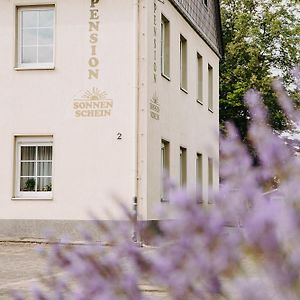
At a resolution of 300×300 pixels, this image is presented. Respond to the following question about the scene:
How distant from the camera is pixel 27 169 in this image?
19.7m

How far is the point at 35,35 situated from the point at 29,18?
43cm

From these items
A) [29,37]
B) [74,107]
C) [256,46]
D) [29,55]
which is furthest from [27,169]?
[256,46]

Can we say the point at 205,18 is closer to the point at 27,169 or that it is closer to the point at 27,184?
the point at 27,169

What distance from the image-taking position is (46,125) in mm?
19500

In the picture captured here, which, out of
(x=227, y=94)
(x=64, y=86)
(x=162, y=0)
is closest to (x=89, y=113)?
(x=64, y=86)

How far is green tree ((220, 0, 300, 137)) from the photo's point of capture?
43875 mm

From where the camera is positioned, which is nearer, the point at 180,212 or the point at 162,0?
the point at 180,212

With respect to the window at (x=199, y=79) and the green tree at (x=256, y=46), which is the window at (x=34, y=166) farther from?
the green tree at (x=256, y=46)

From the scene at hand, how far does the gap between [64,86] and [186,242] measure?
18326mm

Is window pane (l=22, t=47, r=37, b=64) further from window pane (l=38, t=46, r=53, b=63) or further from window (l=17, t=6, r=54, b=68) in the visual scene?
window pane (l=38, t=46, r=53, b=63)


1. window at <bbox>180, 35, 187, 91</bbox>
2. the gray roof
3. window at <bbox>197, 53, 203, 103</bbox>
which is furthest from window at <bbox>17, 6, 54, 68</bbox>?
window at <bbox>197, 53, 203, 103</bbox>

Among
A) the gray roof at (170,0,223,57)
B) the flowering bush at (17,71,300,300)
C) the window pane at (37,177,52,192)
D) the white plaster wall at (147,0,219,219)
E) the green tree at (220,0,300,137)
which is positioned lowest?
the flowering bush at (17,71,300,300)

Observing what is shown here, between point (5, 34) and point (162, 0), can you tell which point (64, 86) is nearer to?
point (5, 34)

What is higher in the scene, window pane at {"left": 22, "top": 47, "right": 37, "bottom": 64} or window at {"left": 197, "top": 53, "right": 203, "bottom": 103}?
window at {"left": 197, "top": 53, "right": 203, "bottom": 103}
